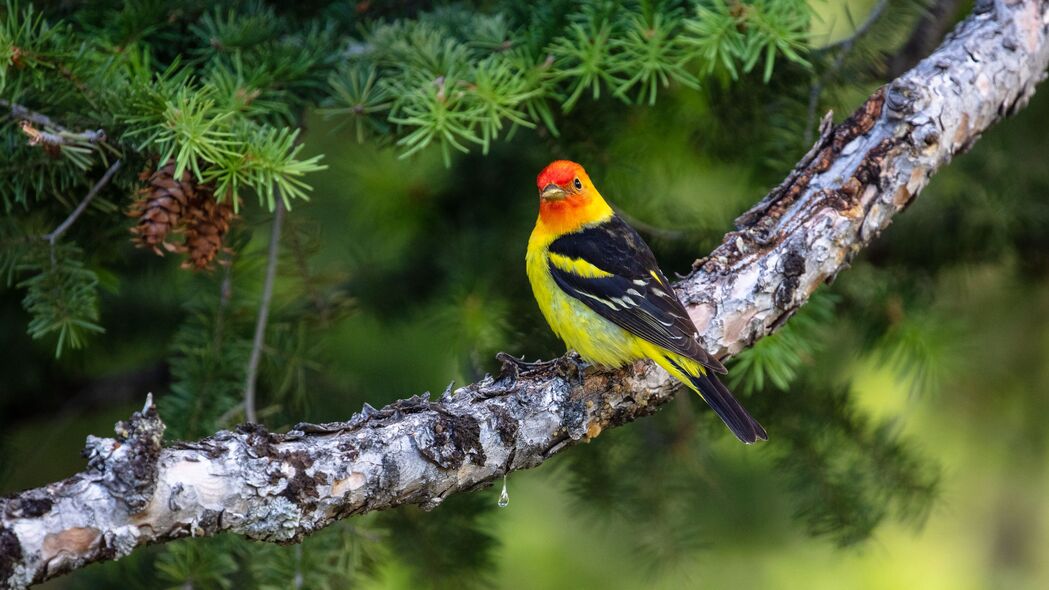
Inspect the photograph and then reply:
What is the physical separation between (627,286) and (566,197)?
0.32 meters

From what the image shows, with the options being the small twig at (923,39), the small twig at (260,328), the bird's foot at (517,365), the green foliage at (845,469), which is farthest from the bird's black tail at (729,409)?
the small twig at (923,39)

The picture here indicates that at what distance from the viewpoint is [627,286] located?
2.76 m

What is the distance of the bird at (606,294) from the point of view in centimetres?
243

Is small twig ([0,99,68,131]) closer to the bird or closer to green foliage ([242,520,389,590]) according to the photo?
green foliage ([242,520,389,590])

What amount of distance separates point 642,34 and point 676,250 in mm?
880

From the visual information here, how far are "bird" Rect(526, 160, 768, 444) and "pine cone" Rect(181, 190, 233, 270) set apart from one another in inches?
35.1

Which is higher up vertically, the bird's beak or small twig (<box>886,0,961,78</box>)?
the bird's beak

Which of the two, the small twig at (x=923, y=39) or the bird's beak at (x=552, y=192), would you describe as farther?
the small twig at (x=923, y=39)

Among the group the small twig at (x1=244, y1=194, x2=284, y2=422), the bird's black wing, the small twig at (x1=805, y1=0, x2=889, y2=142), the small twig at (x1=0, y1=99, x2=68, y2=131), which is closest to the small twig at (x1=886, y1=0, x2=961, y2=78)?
the small twig at (x1=805, y1=0, x2=889, y2=142)

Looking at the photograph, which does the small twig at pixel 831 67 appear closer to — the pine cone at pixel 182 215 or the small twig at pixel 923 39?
the small twig at pixel 923 39

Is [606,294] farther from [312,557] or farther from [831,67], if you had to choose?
[312,557]

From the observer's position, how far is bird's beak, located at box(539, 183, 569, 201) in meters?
2.79

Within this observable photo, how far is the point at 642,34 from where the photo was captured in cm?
246

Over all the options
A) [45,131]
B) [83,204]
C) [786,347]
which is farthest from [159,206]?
[786,347]
